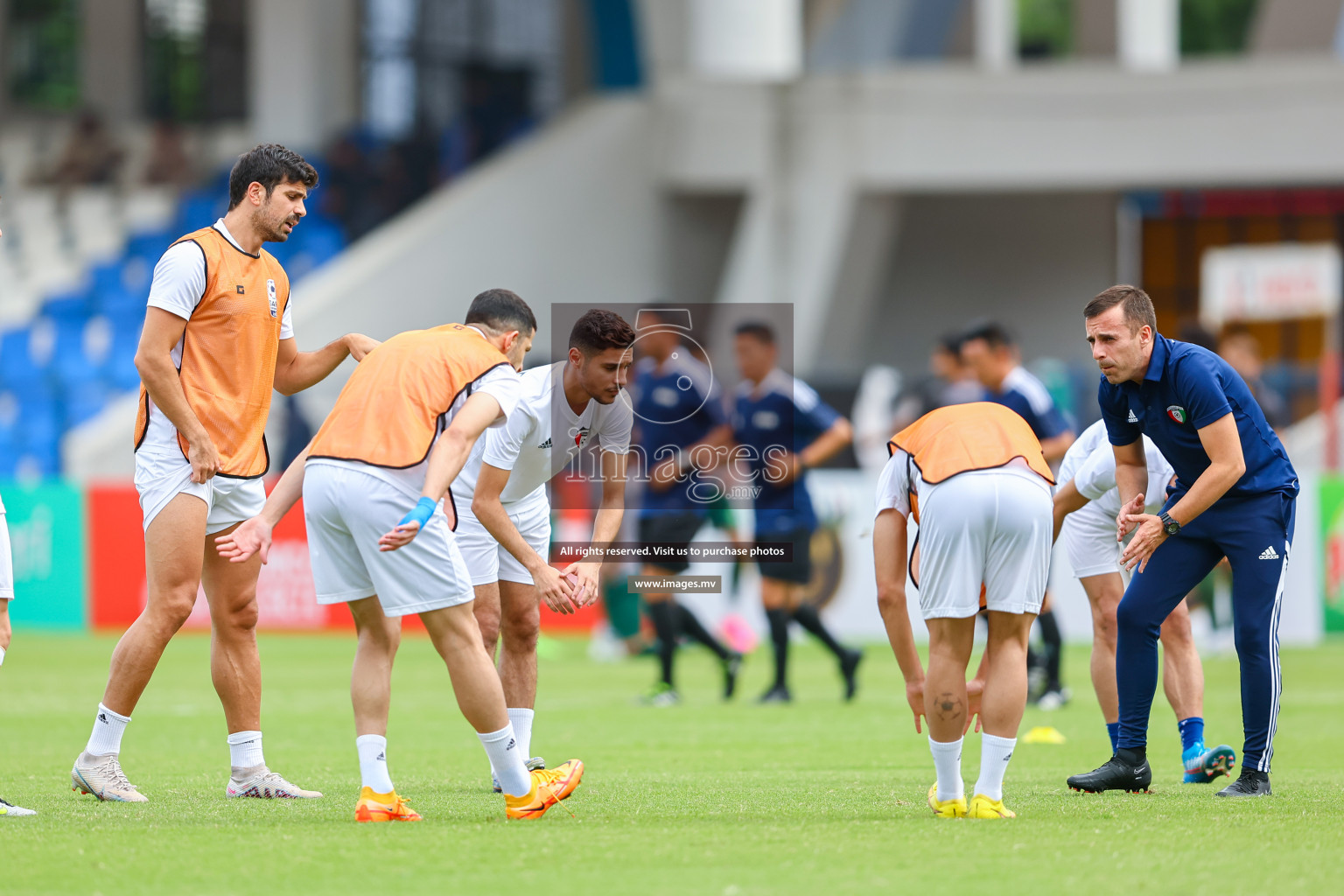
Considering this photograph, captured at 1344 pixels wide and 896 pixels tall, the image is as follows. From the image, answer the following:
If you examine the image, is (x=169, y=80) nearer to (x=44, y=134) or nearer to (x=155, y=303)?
(x=44, y=134)

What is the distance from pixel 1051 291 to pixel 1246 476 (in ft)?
78.5

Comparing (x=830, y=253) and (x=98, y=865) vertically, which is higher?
(x=830, y=253)

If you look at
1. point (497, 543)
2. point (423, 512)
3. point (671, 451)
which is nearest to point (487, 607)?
point (497, 543)

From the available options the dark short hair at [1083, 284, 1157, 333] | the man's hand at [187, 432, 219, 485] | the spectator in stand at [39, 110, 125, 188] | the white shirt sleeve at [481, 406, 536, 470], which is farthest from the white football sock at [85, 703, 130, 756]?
the spectator in stand at [39, 110, 125, 188]

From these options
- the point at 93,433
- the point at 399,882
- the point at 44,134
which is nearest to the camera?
the point at 399,882

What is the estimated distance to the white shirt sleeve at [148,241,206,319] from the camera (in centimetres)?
684

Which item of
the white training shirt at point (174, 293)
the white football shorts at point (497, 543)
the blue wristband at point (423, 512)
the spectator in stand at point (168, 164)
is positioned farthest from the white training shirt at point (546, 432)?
the spectator in stand at point (168, 164)

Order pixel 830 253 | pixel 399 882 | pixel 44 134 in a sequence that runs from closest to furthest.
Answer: pixel 399 882 < pixel 830 253 < pixel 44 134

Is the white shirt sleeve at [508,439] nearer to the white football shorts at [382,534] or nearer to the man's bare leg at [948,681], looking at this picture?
the white football shorts at [382,534]

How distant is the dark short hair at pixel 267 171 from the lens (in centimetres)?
702

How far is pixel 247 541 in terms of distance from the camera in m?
6.39

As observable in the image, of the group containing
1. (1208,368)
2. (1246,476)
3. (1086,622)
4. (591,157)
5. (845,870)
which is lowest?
(1086,622)

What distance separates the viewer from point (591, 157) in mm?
26719

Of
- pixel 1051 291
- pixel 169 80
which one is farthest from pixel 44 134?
pixel 1051 291
